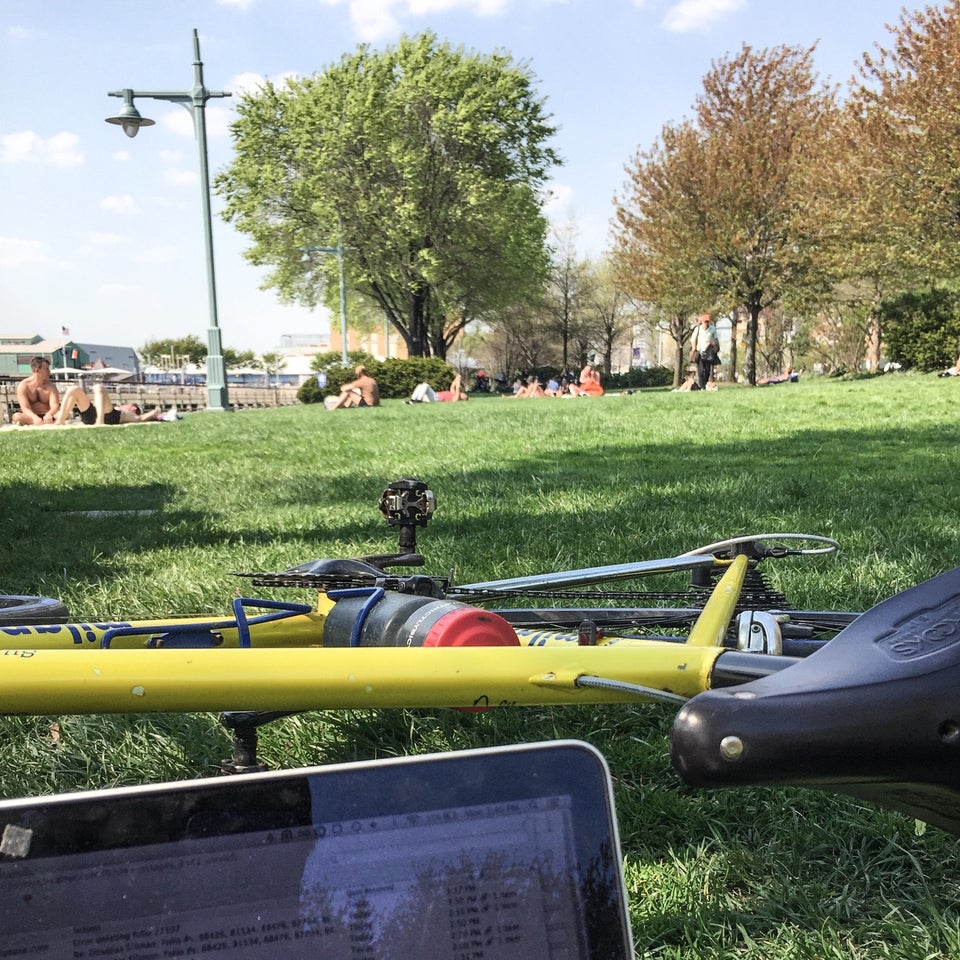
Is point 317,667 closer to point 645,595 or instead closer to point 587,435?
point 645,595

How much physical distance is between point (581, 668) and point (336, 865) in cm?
66

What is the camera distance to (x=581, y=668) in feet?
4.60

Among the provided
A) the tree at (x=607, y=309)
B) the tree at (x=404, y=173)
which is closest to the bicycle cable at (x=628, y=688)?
the tree at (x=404, y=173)

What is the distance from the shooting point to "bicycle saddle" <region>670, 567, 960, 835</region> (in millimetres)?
844

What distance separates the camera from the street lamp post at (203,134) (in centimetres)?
2438

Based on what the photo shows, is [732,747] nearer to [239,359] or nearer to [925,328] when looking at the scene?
[925,328]

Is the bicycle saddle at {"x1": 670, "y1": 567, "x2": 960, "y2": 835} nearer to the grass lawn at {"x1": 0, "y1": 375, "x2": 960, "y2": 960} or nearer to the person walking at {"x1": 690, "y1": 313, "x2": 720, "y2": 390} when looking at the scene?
the grass lawn at {"x1": 0, "y1": 375, "x2": 960, "y2": 960}

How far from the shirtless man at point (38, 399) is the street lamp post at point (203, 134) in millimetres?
6293

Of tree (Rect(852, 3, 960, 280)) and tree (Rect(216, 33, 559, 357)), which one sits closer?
tree (Rect(852, 3, 960, 280))

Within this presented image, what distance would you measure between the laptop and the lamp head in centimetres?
2627

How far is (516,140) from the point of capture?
44.6 metres

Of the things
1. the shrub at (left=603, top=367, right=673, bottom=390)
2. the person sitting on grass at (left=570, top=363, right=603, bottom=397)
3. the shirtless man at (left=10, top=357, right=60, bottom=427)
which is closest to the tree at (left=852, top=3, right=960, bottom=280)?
the person sitting on grass at (left=570, top=363, right=603, bottom=397)

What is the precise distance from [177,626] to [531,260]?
46087 mm

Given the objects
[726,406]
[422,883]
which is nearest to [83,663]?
[422,883]
